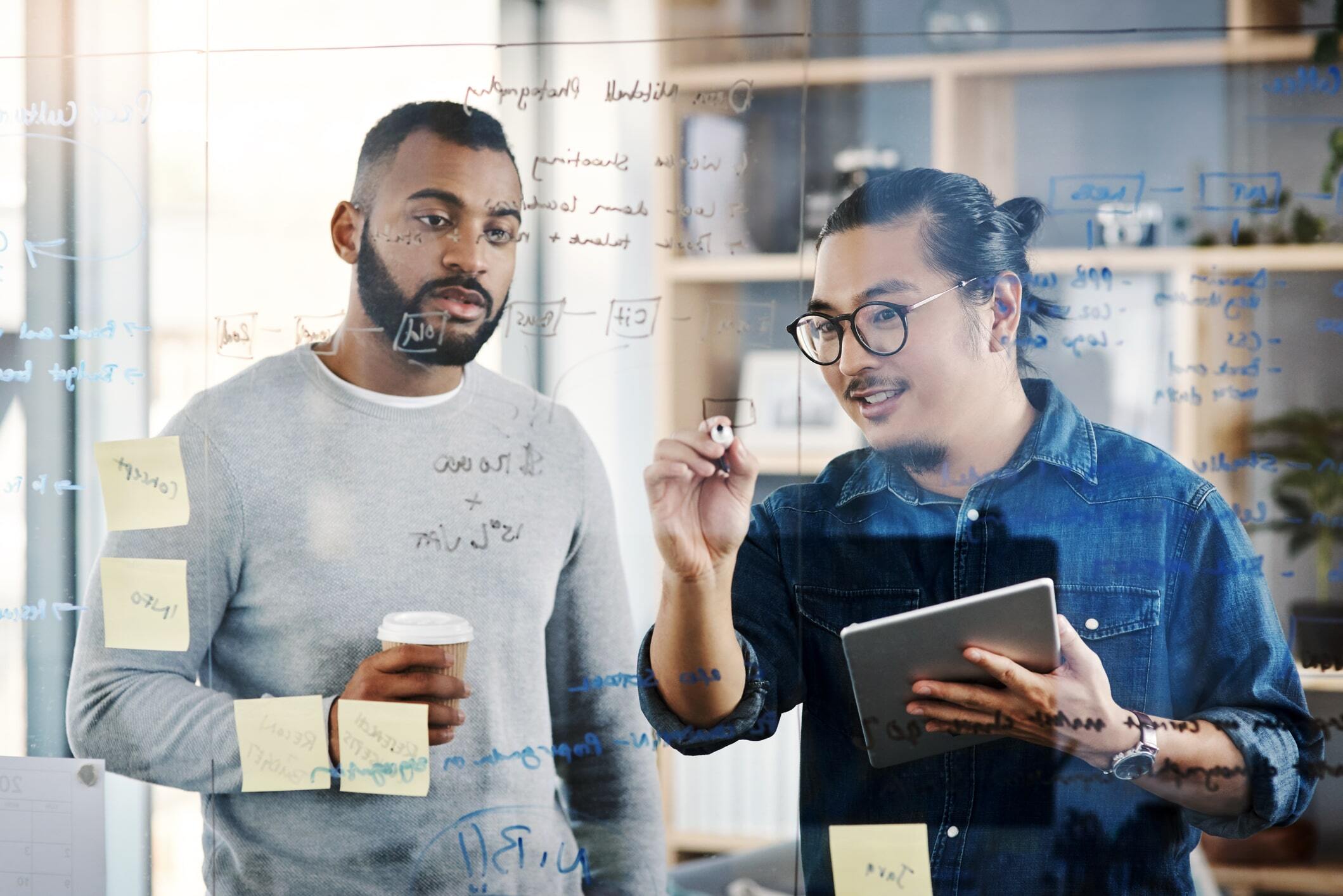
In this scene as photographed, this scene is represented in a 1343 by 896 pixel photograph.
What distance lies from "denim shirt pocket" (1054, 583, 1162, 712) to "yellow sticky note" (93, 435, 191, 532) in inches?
48.4

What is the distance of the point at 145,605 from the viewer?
4.95 feet

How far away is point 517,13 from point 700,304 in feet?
1.57

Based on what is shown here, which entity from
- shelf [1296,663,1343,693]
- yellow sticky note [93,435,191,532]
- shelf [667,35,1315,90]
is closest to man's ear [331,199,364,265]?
yellow sticky note [93,435,191,532]

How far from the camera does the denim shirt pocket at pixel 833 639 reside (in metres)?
1.37

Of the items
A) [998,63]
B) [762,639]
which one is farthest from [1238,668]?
[998,63]

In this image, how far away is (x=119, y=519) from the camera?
152 cm

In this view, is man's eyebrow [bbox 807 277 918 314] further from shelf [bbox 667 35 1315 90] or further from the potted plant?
the potted plant

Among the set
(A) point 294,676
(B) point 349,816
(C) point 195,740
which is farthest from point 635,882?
(C) point 195,740

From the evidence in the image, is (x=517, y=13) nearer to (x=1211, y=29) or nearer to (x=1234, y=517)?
(x=1211, y=29)

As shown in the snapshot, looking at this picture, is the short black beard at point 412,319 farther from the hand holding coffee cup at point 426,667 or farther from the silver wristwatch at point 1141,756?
the silver wristwatch at point 1141,756

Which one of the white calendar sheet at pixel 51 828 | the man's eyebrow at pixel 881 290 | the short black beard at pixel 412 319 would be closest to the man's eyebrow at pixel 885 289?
the man's eyebrow at pixel 881 290

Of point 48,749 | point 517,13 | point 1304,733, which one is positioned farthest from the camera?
point 48,749

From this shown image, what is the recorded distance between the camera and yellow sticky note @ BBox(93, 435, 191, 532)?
1.50 meters

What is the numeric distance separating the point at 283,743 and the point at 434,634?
277 millimetres
